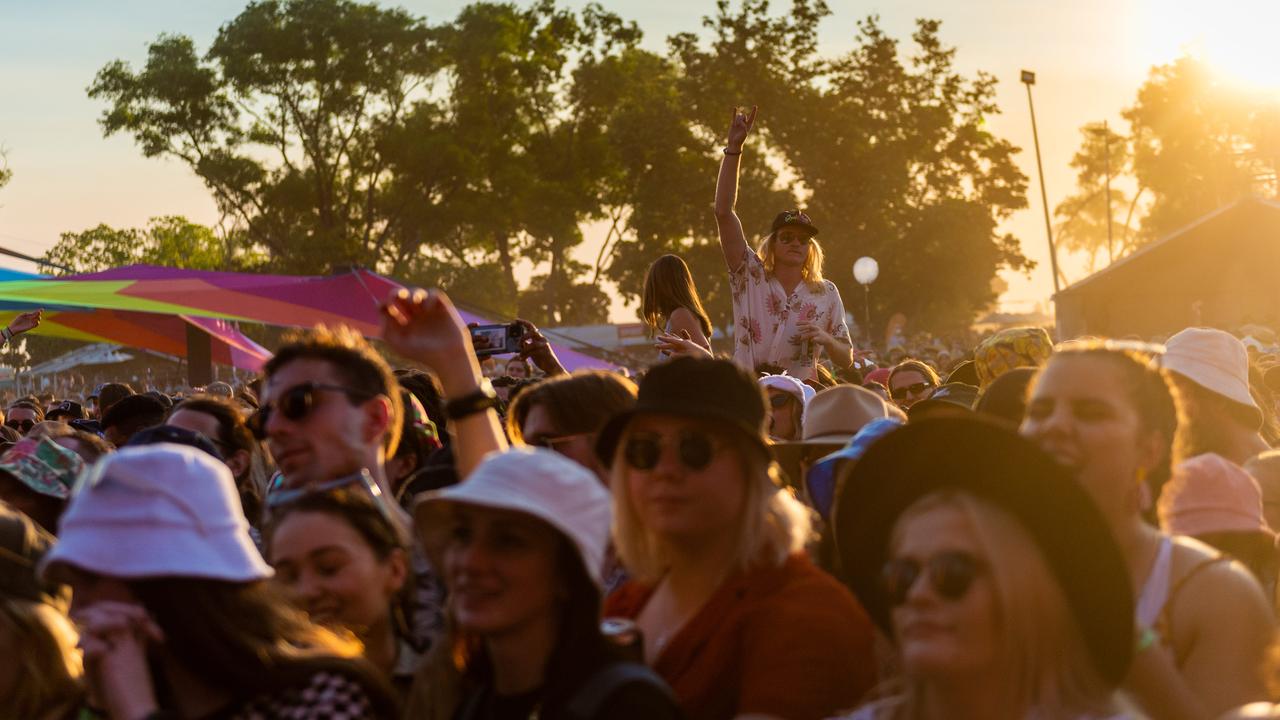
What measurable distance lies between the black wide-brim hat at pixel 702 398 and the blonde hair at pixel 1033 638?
3.42 feet

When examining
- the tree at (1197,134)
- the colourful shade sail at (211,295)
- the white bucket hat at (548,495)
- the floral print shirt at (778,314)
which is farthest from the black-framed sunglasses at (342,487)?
the tree at (1197,134)

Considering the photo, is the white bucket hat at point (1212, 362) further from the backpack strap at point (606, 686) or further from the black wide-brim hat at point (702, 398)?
the backpack strap at point (606, 686)

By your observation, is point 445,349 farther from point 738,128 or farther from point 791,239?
point 791,239

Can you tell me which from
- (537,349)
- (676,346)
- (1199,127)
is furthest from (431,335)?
(1199,127)

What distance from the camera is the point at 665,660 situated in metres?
3.34

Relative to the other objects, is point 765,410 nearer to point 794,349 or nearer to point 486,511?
point 486,511

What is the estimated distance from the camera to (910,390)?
27.5ft

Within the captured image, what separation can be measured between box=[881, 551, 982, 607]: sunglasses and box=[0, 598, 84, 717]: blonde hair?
1.95m

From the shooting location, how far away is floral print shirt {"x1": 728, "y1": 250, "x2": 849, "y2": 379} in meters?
8.09

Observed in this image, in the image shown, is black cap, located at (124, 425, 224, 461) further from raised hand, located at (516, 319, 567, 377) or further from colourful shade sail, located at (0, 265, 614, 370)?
colourful shade sail, located at (0, 265, 614, 370)

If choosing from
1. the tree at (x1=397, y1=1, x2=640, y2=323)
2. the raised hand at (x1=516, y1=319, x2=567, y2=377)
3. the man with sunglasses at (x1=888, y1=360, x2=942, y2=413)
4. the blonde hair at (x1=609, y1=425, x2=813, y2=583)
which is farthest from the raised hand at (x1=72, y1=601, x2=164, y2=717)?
the tree at (x1=397, y1=1, x2=640, y2=323)

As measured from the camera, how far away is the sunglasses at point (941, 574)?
248cm

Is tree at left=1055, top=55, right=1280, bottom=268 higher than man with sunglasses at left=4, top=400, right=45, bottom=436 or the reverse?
higher

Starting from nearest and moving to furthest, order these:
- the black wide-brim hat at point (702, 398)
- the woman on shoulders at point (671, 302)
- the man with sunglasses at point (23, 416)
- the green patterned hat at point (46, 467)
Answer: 1. the black wide-brim hat at point (702, 398)
2. the green patterned hat at point (46, 467)
3. the woman on shoulders at point (671, 302)
4. the man with sunglasses at point (23, 416)
